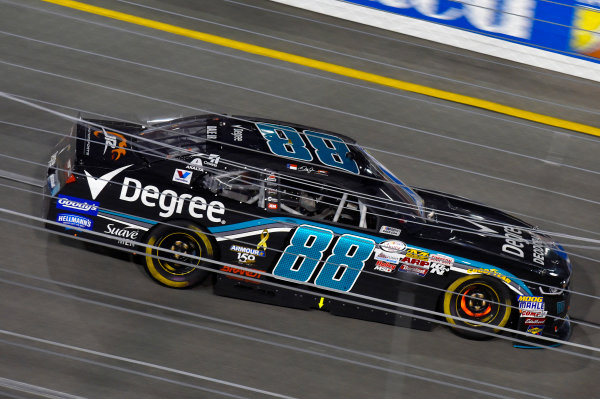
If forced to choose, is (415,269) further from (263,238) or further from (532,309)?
(263,238)

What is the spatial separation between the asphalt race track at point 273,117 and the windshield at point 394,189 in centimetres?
38

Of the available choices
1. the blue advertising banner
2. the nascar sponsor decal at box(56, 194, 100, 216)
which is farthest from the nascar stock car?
the blue advertising banner

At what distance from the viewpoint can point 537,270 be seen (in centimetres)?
554

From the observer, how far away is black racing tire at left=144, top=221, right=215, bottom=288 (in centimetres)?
537

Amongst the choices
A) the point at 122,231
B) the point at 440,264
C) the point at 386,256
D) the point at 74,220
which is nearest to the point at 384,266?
the point at 386,256

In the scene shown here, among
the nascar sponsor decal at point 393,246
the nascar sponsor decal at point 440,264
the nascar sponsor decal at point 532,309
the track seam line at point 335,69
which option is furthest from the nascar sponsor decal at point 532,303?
the track seam line at point 335,69

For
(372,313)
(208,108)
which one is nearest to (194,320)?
(372,313)

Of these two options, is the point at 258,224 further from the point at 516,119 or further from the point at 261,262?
the point at 516,119

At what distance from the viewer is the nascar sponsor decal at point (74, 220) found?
5.35 m

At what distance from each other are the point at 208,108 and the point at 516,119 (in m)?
3.27

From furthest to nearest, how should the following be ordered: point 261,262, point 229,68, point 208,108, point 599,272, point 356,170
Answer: point 229,68 → point 208,108 → point 599,272 → point 356,170 → point 261,262

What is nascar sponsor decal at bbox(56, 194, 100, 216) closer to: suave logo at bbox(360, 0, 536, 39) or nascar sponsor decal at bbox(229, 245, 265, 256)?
nascar sponsor decal at bbox(229, 245, 265, 256)

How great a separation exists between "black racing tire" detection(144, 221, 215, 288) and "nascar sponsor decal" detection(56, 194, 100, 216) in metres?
0.41

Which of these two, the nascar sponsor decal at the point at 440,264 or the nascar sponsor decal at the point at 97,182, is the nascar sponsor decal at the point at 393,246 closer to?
the nascar sponsor decal at the point at 440,264
